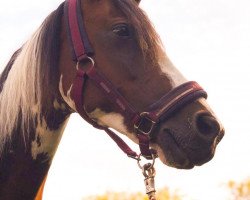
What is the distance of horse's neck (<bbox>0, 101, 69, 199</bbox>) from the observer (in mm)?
3695

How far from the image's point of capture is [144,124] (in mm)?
3473

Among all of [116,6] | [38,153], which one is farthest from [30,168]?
[116,6]

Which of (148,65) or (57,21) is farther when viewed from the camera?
(57,21)

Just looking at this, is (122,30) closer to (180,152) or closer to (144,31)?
(144,31)

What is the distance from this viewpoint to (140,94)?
3.53 metres

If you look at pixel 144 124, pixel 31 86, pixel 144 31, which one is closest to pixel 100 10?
pixel 144 31

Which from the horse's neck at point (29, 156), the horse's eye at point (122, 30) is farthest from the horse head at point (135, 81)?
the horse's neck at point (29, 156)

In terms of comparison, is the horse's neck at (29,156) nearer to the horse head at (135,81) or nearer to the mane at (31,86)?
the mane at (31,86)

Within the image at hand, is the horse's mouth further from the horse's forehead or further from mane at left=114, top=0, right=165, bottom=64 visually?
the horse's forehead

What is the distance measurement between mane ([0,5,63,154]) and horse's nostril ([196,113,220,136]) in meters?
1.28

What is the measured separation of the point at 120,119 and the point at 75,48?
698 millimetres

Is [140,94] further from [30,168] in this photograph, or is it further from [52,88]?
[30,168]

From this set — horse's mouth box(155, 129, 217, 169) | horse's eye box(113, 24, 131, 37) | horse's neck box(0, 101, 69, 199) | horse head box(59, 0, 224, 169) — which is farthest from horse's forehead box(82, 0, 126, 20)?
horse's mouth box(155, 129, 217, 169)

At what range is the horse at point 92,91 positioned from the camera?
3385 mm
